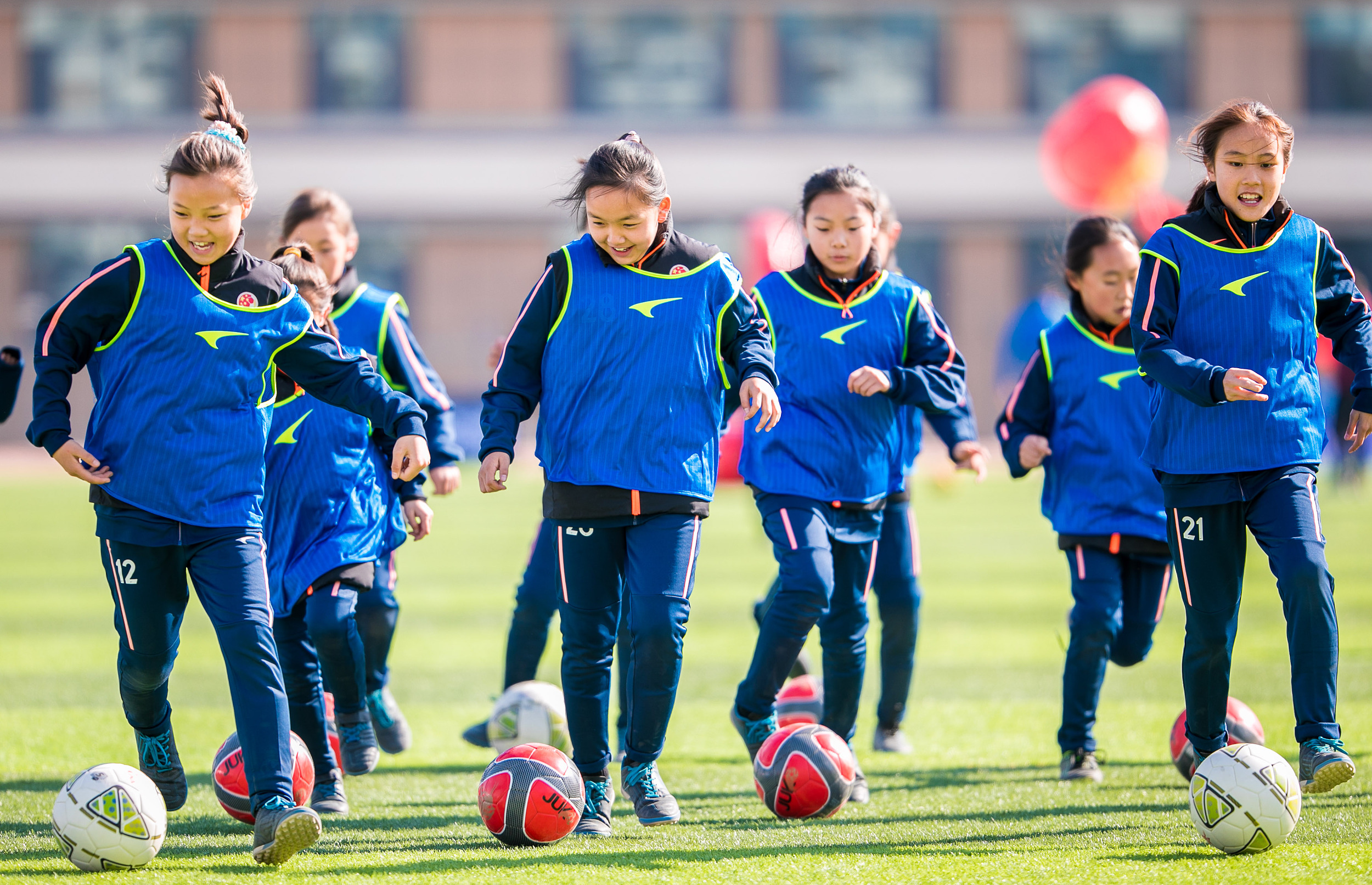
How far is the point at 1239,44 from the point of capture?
113 ft

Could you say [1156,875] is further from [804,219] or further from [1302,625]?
[804,219]

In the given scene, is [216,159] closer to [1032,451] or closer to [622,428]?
[622,428]

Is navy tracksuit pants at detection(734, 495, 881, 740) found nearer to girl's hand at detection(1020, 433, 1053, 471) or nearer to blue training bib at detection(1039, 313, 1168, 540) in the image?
girl's hand at detection(1020, 433, 1053, 471)

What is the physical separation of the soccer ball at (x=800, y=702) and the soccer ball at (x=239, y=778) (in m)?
2.13

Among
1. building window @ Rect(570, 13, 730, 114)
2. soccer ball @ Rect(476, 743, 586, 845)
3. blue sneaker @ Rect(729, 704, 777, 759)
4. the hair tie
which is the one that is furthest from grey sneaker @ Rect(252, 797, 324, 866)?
building window @ Rect(570, 13, 730, 114)

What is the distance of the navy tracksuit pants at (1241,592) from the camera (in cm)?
457

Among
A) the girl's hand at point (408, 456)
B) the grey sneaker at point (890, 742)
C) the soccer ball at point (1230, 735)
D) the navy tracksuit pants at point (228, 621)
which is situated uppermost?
the girl's hand at point (408, 456)

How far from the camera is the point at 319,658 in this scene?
17.7 feet

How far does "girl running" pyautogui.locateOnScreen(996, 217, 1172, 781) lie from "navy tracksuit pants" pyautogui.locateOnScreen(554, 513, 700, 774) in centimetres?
171

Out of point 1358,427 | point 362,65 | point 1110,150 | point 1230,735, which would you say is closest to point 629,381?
point 1358,427

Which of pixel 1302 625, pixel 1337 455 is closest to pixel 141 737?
pixel 1302 625

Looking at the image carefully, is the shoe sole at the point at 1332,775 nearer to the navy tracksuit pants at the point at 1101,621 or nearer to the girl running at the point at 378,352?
the navy tracksuit pants at the point at 1101,621

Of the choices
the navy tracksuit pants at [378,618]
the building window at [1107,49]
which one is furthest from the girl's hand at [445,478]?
the building window at [1107,49]

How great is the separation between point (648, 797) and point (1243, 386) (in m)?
2.27
